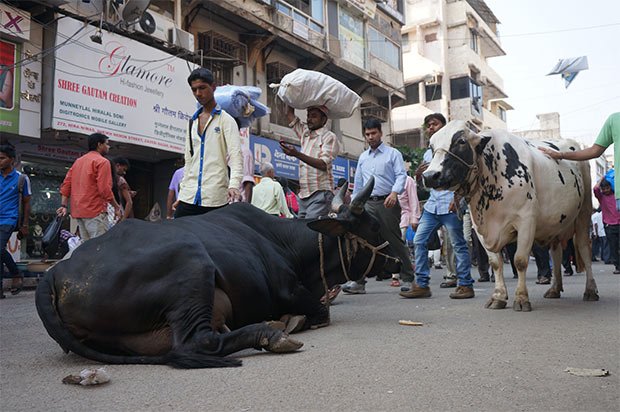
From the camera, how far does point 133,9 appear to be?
12070mm

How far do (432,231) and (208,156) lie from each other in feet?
10.1

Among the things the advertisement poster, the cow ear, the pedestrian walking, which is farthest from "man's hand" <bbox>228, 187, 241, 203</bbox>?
the advertisement poster

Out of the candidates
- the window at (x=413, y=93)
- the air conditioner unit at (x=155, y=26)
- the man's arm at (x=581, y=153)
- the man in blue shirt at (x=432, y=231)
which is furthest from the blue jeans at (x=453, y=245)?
the window at (x=413, y=93)

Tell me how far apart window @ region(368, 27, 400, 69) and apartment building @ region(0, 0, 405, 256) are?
10.2 feet

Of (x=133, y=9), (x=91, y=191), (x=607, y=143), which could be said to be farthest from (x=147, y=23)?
(x=607, y=143)

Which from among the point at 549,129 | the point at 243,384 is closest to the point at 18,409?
the point at 243,384

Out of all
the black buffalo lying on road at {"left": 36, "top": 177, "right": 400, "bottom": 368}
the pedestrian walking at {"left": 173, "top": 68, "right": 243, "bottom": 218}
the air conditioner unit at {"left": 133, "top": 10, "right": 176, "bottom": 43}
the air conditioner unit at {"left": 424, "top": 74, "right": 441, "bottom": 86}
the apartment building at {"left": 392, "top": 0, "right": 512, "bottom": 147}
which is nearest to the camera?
the black buffalo lying on road at {"left": 36, "top": 177, "right": 400, "bottom": 368}

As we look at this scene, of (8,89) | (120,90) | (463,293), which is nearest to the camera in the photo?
(463,293)

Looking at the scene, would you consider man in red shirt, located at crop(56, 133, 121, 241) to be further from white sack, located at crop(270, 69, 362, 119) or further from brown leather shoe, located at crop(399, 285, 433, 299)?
brown leather shoe, located at crop(399, 285, 433, 299)

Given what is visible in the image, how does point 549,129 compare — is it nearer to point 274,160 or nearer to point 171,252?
point 274,160

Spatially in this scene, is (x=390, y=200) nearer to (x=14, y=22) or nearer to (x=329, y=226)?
(x=329, y=226)

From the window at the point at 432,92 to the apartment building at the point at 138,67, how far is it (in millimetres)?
12827

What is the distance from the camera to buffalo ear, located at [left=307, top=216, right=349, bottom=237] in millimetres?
4082

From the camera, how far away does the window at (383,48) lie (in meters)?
23.1
